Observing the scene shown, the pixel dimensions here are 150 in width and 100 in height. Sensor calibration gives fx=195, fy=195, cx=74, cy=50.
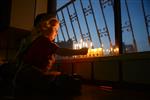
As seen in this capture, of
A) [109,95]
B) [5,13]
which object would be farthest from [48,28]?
[5,13]

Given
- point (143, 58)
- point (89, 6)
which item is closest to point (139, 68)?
point (143, 58)

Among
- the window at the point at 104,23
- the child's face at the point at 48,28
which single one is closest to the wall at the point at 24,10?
the child's face at the point at 48,28

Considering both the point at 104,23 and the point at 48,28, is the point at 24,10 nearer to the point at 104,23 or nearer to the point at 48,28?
the point at 48,28

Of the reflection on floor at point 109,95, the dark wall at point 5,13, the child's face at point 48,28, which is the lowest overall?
the reflection on floor at point 109,95

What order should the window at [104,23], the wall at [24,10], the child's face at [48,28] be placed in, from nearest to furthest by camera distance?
the child's face at [48,28], the wall at [24,10], the window at [104,23]

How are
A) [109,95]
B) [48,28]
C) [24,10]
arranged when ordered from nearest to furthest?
1. [48,28]
2. [109,95]
3. [24,10]

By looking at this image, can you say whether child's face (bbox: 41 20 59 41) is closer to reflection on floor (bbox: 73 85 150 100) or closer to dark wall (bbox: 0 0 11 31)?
reflection on floor (bbox: 73 85 150 100)

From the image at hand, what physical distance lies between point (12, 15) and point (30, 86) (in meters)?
1.07

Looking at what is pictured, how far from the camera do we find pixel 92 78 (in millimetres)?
3465

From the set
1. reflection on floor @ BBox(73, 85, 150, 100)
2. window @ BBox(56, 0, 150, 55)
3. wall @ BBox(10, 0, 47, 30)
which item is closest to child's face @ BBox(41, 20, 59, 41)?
reflection on floor @ BBox(73, 85, 150, 100)

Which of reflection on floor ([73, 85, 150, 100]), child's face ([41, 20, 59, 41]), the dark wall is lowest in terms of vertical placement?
reflection on floor ([73, 85, 150, 100])

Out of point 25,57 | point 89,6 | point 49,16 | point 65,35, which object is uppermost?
point 89,6

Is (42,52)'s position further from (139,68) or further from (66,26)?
(66,26)

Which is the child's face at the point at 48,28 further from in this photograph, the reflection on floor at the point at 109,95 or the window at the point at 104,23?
the window at the point at 104,23
